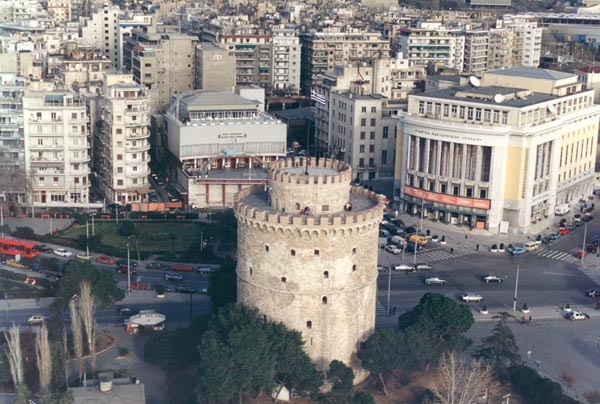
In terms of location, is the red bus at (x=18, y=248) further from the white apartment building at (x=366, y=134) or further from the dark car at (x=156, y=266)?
the white apartment building at (x=366, y=134)

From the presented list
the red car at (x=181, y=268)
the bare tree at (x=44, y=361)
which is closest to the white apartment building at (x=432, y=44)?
the red car at (x=181, y=268)

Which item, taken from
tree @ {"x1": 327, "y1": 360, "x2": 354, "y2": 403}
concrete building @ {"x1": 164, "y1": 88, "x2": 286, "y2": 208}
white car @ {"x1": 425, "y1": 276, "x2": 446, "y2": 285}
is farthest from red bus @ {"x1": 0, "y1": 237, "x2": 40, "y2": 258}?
tree @ {"x1": 327, "y1": 360, "x2": 354, "y2": 403}

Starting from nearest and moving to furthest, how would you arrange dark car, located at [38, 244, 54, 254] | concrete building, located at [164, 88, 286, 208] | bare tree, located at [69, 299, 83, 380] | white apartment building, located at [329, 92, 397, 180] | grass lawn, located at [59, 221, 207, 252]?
bare tree, located at [69, 299, 83, 380] → dark car, located at [38, 244, 54, 254] → grass lawn, located at [59, 221, 207, 252] → concrete building, located at [164, 88, 286, 208] → white apartment building, located at [329, 92, 397, 180]

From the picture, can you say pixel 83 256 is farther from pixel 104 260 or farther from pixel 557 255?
pixel 557 255

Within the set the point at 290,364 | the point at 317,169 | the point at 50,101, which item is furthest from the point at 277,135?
the point at 290,364

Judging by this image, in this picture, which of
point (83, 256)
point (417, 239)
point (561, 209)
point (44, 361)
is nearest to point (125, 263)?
point (83, 256)

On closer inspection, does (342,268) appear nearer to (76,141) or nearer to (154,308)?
(154,308)

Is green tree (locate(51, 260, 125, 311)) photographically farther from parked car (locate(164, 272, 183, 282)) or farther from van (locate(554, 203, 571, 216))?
van (locate(554, 203, 571, 216))
